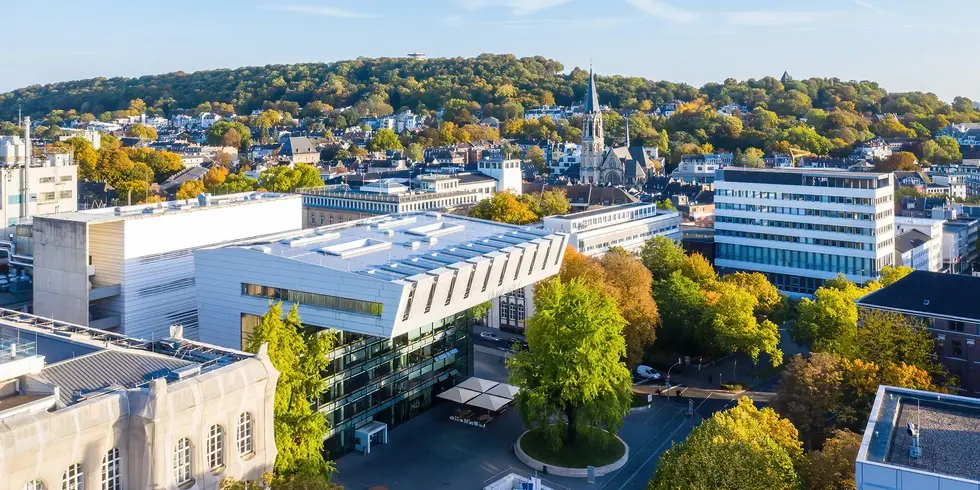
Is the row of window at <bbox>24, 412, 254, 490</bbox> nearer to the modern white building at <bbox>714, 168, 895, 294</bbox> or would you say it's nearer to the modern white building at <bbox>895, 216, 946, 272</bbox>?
the modern white building at <bbox>714, 168, 895, 294</bbox>

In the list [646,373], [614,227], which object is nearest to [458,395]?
[646,373]

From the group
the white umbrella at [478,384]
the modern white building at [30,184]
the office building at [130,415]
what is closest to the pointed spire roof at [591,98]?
the modern white building at [30,184]

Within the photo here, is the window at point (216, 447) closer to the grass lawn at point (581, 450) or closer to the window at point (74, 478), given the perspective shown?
the window at point (74, 478)

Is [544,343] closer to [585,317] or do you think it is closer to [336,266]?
[585,317]

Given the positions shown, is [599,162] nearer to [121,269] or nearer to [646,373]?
[646,373]

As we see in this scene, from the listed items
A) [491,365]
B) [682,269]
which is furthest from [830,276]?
[491,365]

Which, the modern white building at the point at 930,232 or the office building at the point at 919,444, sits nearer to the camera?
the office building at the point at 919,444
